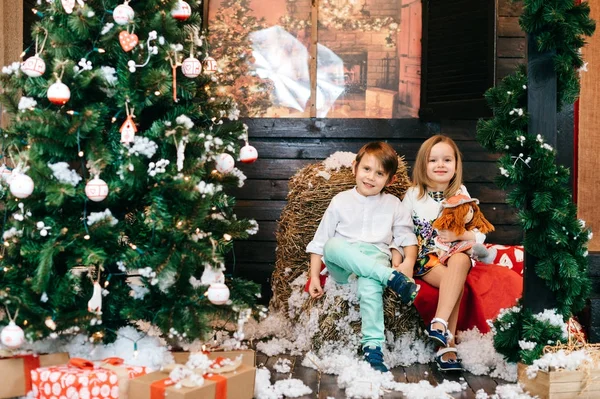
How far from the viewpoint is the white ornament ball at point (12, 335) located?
2.56 m

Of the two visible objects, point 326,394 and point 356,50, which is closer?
point 326,394

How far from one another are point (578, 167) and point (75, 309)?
283cm

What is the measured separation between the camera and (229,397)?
268cm

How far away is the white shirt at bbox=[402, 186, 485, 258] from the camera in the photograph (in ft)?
12.9

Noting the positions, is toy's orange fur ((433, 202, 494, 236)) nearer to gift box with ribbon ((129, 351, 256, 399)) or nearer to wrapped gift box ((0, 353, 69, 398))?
gift box with ribbon ((129, 351, 256, 399))

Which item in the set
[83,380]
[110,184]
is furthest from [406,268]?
[83,380]

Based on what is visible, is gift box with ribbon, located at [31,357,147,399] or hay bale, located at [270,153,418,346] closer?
gift box with ribbon, located at [31,357,147,399]

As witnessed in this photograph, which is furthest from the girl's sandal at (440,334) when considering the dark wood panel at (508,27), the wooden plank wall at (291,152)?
the dark wood panel at (508,27)

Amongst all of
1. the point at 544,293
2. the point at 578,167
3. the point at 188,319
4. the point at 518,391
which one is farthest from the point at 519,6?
the point at 188,319

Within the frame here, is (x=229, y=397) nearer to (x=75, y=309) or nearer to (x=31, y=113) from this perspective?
(x=75, y=309)

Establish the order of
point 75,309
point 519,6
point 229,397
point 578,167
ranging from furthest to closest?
point 519,6 < point 578,167 < point 75,309 < point 229,397

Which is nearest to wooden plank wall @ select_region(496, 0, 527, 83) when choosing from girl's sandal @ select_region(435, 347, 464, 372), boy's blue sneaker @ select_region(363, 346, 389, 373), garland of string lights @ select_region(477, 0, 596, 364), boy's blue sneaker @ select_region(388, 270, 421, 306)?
garland of string lights @ select_region(477, 0, 596, 364)

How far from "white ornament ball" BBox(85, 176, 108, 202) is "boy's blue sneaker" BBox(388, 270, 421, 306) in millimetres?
1496

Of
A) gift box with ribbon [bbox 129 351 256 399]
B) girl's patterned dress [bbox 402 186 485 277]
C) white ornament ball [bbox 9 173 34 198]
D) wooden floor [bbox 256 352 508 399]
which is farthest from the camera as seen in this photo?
girl's patterned dress [bbox 402 186 485 277]
